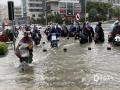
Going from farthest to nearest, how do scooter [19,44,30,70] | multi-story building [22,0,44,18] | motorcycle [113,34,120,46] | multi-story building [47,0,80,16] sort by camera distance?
multi-story building [22,0,44,18] → multi-story building [47,0,80,16] → motorcycle [113,34,120,46] → scooter [19,44,30,70]

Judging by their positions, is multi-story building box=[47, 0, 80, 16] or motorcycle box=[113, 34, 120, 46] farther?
multi-story building box=[47, 0, 80, 16]

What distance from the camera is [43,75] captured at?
531 inches

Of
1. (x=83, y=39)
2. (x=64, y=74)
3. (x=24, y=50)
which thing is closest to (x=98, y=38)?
(x=83, y=39)

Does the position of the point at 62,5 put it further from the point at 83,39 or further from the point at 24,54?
the point at 24,54

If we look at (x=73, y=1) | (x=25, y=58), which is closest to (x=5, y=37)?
(x=25, y=58)

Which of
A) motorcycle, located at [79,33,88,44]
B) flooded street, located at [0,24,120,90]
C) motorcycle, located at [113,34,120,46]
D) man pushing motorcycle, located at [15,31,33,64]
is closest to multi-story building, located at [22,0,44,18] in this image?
motorcycle, located at [79,33,88,44]

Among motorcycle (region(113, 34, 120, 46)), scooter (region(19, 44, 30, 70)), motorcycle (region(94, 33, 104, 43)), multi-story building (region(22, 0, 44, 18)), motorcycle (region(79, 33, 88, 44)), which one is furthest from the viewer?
multi-story building (region(22, 0, 44, 18))

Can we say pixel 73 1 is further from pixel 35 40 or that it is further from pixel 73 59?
pixel 73 59

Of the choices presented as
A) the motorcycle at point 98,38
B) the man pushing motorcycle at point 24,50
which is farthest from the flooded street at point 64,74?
the motorcycle at point 98,38

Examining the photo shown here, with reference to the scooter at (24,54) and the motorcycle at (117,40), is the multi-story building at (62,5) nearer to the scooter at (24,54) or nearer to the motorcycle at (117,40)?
the motorcycle at (117,40)

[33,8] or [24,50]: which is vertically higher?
[33,8]

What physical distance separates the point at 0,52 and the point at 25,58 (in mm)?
5809

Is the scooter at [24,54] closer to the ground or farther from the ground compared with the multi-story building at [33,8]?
closer to the ground

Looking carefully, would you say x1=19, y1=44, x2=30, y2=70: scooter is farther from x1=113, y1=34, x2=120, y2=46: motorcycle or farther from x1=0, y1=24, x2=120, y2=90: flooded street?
x1=113, y1=34, x2=120, y2=46: motorcycle
